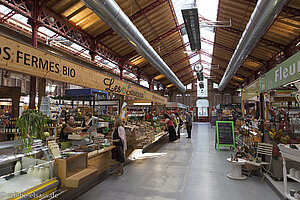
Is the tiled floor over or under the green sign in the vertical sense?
under

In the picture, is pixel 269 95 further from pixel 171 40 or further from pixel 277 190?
pixel 171 40

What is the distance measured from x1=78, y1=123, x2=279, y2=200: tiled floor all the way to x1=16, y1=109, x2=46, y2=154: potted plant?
1.49 meters

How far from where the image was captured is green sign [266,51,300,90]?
3.14 meters

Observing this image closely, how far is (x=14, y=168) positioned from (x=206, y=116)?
94.9ft

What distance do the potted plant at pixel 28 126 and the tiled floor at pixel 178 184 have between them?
149 cm

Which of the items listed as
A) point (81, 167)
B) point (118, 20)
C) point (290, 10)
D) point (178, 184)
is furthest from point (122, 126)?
point (290, 10)

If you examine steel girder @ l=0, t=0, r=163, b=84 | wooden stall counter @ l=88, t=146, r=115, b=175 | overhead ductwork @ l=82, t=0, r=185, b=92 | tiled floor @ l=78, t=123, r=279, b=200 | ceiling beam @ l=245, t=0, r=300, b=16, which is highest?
ceiling beam @ l=245, t=0, r=300, b=16

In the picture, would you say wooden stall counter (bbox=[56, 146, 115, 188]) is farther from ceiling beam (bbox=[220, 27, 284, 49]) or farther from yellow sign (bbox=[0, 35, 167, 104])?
ceiling beam (bbox=[220, 27, 284, 49])

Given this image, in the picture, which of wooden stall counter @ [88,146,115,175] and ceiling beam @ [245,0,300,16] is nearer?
wooden stall counter @ [88,146,115,175]

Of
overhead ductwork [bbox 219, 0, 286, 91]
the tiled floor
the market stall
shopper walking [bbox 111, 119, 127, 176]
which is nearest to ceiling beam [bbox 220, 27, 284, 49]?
overhead ductwork [bbox 219, 0, 286, 91]

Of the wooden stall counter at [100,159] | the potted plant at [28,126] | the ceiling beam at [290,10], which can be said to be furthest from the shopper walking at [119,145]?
the ceiling beam at [290,10]

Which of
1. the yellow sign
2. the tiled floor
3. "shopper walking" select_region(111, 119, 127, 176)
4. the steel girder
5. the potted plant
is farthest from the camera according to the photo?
the steel girder

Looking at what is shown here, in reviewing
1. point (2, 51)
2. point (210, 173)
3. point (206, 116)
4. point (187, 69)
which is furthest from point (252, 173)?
point (206, 116)

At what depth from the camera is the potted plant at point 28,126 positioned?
2672 millimetres
